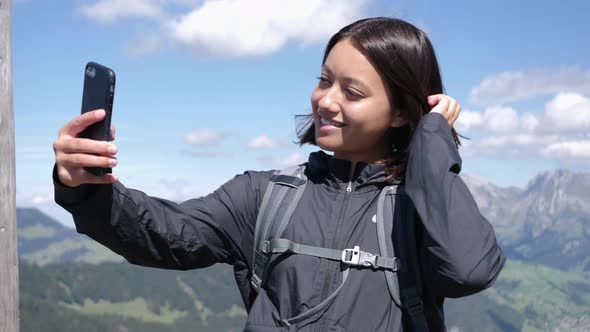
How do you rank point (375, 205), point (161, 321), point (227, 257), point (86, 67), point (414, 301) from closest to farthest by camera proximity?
point (86, 67) → point (414, 301) → point (375, 205) → point (227, 257) → point (161, 321)

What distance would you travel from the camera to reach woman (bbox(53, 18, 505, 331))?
328 cm

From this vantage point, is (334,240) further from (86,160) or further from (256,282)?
(86,160)

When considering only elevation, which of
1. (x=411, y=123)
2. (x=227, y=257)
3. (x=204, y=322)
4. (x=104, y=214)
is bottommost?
(x=204, y=322)

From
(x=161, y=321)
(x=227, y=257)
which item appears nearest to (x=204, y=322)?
(x=161, y=321)

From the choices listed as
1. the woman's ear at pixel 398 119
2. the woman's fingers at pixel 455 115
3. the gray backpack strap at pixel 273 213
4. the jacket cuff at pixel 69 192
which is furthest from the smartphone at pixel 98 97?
the woman's fingers at pixel 455 115

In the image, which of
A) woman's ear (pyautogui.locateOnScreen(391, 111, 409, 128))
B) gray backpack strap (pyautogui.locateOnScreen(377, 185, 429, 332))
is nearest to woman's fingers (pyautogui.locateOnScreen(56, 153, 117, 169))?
gray backpack strap (pyautogui.locateOnScreen(377, 185, 429, 332))

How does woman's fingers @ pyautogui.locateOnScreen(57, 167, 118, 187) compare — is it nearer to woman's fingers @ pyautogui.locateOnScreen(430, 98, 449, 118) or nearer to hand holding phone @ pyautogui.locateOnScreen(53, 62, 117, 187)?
hand holding phone @ pyautogui.locateOnScreen(53, 62, 117, 187)

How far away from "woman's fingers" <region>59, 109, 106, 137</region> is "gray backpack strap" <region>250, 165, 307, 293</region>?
3.81 feet

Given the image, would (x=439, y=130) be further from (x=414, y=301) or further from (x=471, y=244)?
(x=414, y=301)

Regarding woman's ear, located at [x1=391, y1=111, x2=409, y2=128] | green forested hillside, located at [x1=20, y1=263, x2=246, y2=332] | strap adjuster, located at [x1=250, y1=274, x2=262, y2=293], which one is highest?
woman's ear, located at [x1=391, y1=111, x2=409, y2=128]

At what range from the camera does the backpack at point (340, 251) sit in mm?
3424

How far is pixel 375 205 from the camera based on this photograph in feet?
12.0

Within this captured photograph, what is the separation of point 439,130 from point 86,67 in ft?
6.17

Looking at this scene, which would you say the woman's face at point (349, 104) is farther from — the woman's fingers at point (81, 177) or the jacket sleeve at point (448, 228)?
the woman's fingers at point (81, 177)
